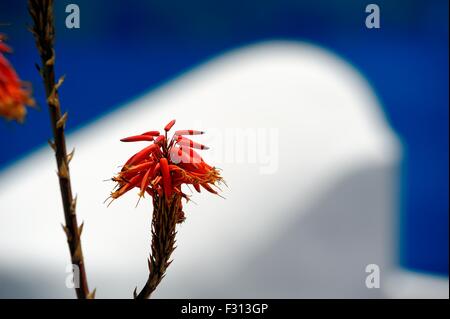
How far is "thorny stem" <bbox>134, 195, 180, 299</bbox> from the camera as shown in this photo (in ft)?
2.80

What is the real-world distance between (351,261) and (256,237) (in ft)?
1.68

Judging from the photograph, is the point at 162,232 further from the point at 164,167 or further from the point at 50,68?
the point at 50,68

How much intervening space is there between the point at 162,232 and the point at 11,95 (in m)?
0.37

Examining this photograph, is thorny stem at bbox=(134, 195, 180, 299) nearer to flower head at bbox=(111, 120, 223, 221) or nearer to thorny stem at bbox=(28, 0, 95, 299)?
flower head at bbox=(111, 120, 223, 221)

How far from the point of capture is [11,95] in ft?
1.94

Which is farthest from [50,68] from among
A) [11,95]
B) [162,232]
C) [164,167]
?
[162,232]

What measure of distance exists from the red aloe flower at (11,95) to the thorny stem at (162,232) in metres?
0.31

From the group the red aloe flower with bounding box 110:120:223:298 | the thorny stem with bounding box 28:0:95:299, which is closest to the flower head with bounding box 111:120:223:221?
the red aloe flower with bounding box 110:120:223:298

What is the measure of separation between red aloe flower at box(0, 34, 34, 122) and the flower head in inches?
10.0

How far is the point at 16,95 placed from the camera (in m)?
0.59
